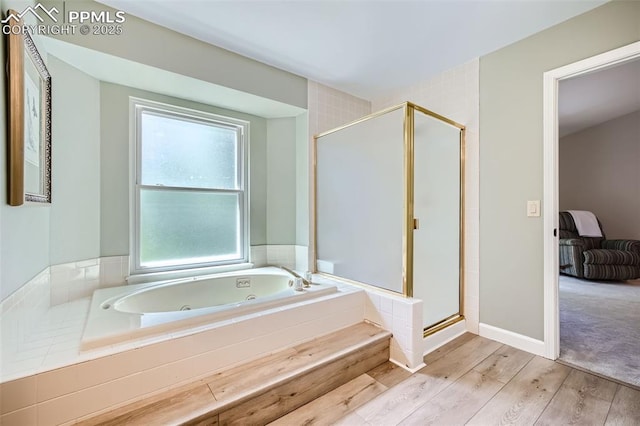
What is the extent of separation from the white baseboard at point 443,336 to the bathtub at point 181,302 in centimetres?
81

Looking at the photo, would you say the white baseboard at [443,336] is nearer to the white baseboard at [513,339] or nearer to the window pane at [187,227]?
the white baseboard at [513,339]

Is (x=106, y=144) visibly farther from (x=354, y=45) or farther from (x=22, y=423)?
(x=354, y=45)

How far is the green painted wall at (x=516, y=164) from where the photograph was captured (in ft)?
6.01

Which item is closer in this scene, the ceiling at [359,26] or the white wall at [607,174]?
the ceiling at [359,26]

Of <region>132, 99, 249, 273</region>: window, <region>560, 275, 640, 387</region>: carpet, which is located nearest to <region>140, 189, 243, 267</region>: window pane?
<region>132, 99, 249, 273</region>: window

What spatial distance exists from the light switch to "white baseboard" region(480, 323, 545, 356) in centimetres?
91

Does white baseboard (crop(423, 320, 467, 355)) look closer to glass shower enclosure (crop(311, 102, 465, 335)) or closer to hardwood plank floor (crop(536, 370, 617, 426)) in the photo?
glass shower enclosure (crop(311, 102, 465, 335))

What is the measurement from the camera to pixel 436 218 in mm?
2098

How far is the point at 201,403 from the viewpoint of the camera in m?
1.16

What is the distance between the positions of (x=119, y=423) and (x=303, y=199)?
2043mm

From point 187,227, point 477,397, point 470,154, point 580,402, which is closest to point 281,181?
point 187,227

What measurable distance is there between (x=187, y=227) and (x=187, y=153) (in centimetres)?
68

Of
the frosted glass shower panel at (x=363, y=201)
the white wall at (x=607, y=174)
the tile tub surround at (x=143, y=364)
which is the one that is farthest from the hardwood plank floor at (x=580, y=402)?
the white wall at (x=607, y=174)

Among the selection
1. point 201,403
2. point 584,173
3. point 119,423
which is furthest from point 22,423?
point 584,173
